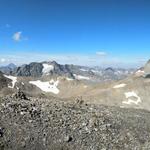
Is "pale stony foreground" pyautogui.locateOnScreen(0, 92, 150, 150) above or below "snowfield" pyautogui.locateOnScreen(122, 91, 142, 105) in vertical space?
above

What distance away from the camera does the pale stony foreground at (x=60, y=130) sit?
22677 millimetres

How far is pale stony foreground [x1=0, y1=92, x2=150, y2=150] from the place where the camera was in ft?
74.4

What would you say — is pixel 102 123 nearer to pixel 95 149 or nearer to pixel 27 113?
pixel 95 149

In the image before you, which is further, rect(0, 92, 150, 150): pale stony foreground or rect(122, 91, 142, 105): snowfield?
rect(122, 91, 142, 105): snowfield

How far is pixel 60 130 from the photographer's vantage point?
80.4 ft

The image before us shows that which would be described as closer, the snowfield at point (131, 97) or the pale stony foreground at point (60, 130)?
the pale stony foreground at point (60, 130)

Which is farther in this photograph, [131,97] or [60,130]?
[131,97]

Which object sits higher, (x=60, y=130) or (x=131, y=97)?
(x=60, y=130)

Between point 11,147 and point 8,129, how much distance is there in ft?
6.37

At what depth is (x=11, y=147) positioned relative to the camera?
2152cm

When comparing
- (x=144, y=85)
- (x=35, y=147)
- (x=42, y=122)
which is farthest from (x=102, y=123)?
(x=144, y=85)

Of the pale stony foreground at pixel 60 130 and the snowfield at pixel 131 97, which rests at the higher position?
the pale stony foreground at pixel 60 130

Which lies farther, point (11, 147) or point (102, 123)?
point (102, 123)

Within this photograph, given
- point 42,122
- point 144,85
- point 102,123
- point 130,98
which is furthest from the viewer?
point 144,85
